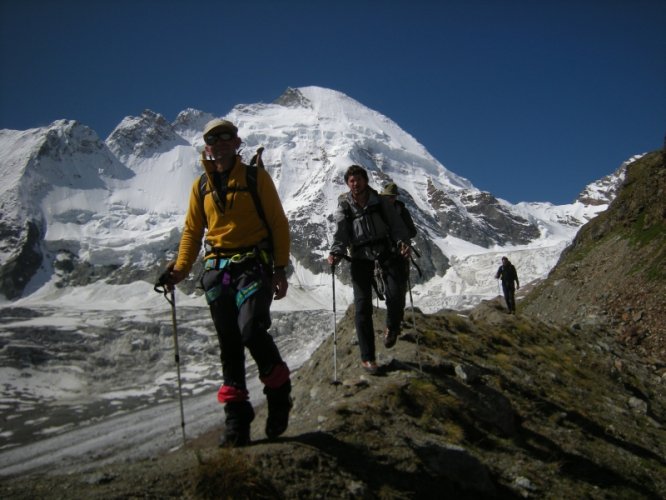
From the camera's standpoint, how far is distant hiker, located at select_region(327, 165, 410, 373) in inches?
309

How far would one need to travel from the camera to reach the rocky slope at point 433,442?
4.22m

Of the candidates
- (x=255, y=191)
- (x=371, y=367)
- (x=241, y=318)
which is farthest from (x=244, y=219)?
(x=371, y=367)

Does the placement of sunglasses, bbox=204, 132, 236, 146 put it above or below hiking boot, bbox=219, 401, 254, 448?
above

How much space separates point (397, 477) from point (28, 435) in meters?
109

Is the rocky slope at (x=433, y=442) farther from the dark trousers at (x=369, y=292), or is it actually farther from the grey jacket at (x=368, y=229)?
the grey jacket at (x=368, y=229)

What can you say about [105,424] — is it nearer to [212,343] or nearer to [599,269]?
[212,343]

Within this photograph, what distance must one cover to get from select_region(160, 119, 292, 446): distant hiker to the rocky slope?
0.43m

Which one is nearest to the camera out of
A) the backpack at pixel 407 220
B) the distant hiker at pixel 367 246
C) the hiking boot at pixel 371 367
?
the hiking boot at pixel 371 367

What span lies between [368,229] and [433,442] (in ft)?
11.1

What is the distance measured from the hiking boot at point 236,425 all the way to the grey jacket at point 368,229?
3148mm

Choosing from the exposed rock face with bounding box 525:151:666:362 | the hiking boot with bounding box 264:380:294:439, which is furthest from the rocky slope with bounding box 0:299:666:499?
the exposed rock face with bounding box 525:151:666:362

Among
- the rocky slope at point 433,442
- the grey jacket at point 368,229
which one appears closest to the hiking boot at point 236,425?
the rocky slope at point 433,442

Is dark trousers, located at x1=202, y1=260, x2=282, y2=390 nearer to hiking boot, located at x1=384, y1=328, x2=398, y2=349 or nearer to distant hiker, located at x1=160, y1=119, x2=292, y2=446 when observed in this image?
distant hiker, located at x1=160, y1=119, x2=292, y2=446

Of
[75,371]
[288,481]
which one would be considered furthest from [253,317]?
[75,371]
